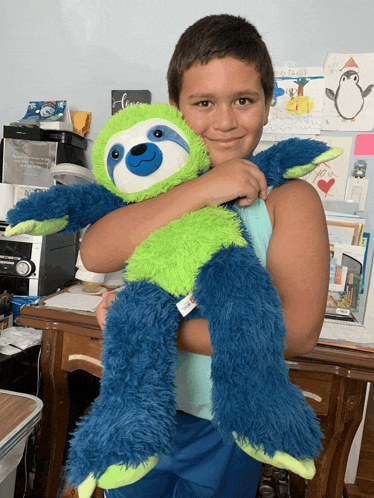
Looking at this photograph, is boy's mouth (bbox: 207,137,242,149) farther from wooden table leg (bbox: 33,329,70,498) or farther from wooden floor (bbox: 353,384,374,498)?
wooden floor (bbox: 353,384,374,498)

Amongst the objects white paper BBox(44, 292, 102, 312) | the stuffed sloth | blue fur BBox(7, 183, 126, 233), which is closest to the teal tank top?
the stuffed sloth

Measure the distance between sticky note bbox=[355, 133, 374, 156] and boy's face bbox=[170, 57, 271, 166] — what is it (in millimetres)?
934

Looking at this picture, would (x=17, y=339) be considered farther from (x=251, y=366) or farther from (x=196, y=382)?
(x=251, y=366)

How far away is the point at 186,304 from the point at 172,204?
0.45 feet

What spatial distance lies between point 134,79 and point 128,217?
1185 mm

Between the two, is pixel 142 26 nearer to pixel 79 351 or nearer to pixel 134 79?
pixel 134 79

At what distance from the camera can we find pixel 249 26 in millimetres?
559

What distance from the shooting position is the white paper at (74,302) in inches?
42.8

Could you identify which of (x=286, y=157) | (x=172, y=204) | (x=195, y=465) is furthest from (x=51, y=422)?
(x=286, y=157)

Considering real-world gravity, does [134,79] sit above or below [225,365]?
above

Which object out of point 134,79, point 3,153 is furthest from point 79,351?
point 134,79

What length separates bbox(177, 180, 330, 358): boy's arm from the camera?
0.45 metres

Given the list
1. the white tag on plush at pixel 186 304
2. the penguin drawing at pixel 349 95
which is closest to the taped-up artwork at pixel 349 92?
the penguin drawing at pixel 349 95

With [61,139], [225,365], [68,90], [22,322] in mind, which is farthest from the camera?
[68,90]
